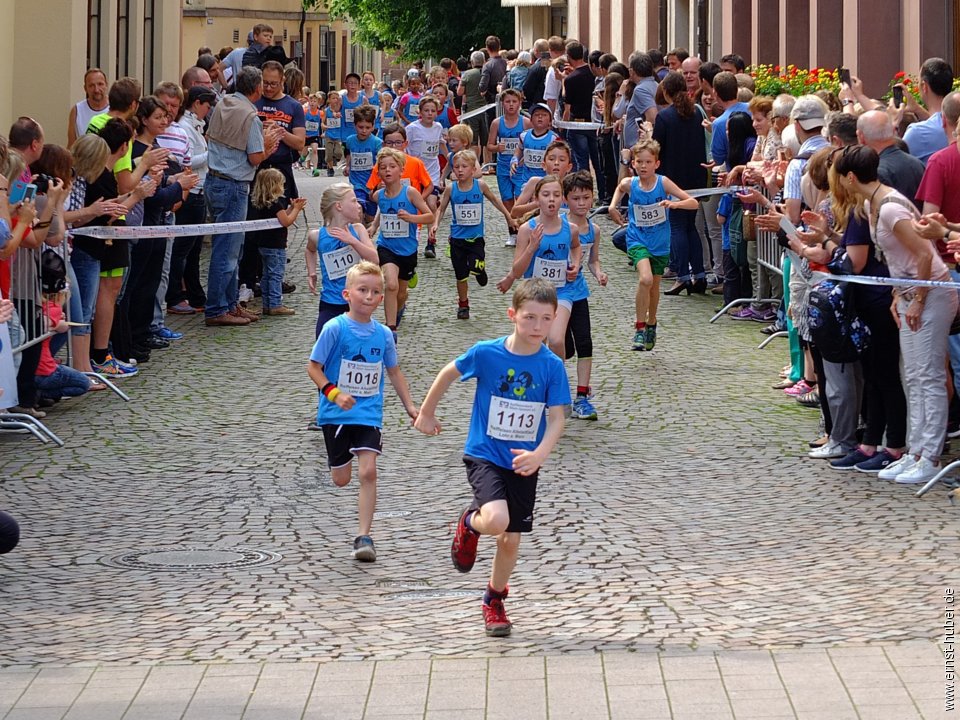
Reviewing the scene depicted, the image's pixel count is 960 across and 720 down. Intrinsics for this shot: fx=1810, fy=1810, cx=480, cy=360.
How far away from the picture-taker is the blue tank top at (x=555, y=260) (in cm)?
1259

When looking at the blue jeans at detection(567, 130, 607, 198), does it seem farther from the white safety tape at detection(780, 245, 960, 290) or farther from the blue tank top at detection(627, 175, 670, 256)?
the white safety tape at detection(780, 245, 960, 290)

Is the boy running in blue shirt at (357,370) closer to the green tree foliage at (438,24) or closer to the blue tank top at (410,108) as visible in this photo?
the blue tank top at (410,108)

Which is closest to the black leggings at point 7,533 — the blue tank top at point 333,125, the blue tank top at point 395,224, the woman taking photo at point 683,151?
the blue tank top at point 395,224

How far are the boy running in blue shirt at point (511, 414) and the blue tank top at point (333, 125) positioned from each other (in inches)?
715

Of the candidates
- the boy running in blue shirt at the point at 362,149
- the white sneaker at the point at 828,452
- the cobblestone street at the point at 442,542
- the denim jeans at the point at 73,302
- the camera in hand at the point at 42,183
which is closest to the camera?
the cobblestone street at the point at 442,542

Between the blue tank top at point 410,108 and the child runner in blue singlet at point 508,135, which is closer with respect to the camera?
the child runner in blue singlet at point 508,135

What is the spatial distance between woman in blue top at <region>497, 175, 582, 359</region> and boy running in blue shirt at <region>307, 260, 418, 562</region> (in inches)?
131

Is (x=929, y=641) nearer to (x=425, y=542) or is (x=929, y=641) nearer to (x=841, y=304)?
(x=425, y=542)

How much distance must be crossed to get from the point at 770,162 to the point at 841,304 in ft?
14.5

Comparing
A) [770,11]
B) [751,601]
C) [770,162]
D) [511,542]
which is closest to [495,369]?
[511,542]

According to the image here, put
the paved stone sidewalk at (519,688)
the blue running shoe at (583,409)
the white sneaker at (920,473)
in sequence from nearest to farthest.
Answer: the paved stone sidewalk at (519,688) → the white sneaker at (920,473) → the blue running shoe at (583,409)

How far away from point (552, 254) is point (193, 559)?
4.48 meters

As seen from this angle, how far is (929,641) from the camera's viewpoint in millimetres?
7250

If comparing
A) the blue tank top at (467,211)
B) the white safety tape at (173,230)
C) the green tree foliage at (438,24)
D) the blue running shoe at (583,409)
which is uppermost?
the green tree foliage at (438,24)
